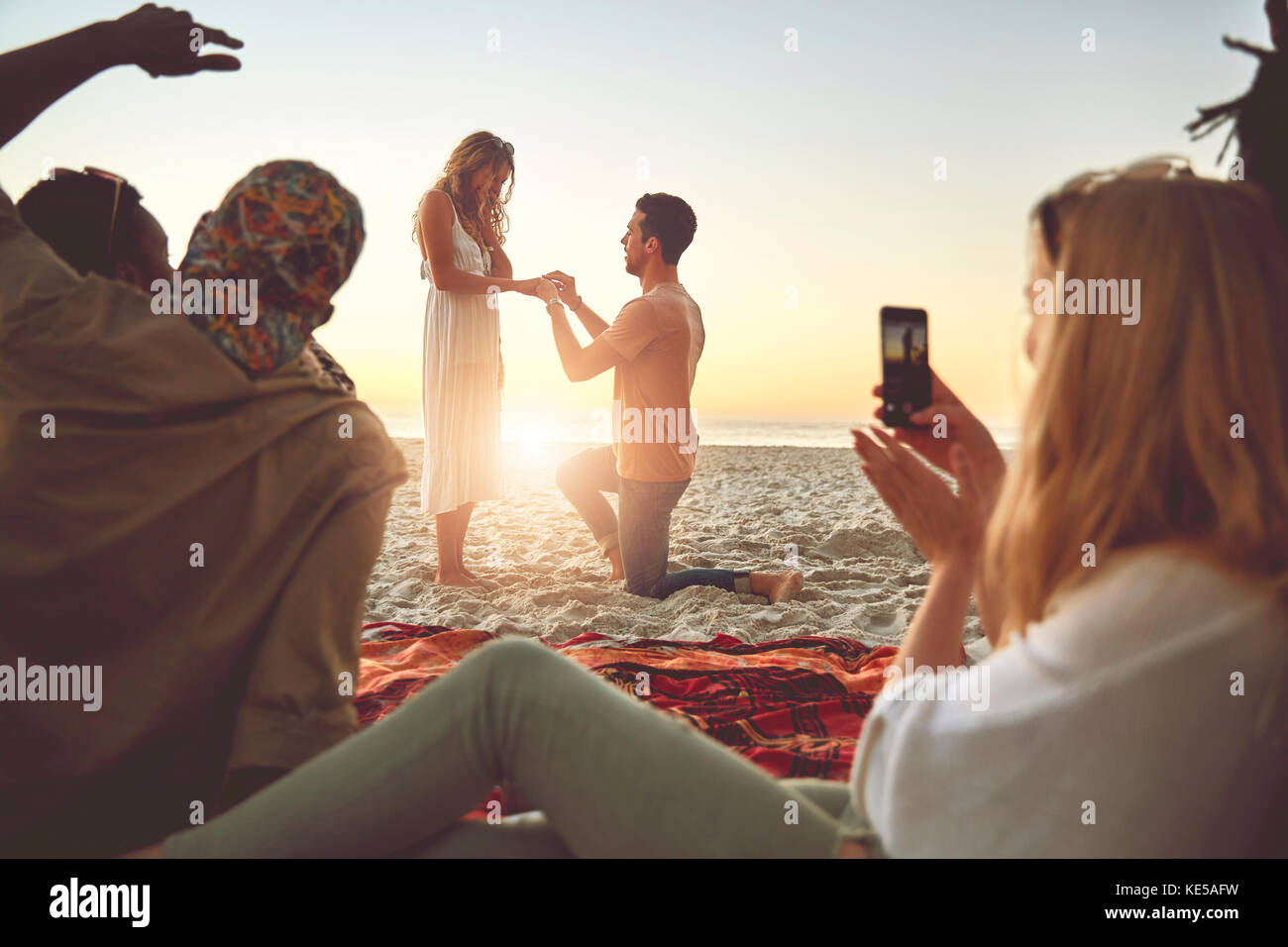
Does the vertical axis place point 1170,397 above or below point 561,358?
below

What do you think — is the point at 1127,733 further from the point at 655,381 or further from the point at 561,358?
the point at 561,358

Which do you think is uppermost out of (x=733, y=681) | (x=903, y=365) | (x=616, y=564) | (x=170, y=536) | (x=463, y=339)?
(x=463, y=339)

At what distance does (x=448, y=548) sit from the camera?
4.59 m

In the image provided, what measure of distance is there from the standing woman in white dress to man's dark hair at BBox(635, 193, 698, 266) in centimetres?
70

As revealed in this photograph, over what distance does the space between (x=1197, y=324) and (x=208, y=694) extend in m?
1.59

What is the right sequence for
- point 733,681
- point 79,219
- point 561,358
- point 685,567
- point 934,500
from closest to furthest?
point 934,500
point 79,219
point 733,681
point 561,358
point 685,567

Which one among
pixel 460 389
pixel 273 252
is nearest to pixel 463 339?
pixel 460 389

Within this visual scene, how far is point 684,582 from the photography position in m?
4.39

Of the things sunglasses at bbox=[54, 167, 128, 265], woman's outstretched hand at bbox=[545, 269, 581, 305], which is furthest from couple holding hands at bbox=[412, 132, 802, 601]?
sunglasses at bbox=[54, 167, 128, 265]

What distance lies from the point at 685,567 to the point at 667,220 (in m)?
1.99

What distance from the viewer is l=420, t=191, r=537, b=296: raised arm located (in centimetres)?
437
